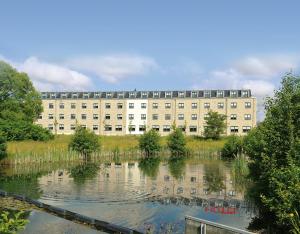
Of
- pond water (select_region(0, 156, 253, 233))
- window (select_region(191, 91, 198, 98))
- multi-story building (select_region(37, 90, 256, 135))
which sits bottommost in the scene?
pond water (select_region(0, 156, 253, 233))

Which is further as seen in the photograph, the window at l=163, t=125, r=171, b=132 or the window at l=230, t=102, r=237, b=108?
the window at l=163, t=125, r=171, b=132

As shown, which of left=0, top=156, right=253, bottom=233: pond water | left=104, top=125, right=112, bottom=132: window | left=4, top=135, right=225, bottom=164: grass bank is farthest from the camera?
left=104, top=125, right=112, bottom=132: window

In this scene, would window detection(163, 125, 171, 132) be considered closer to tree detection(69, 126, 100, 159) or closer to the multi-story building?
the multi-story building

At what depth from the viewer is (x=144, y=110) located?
101 metres

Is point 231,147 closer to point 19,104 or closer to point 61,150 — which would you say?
point 61,150

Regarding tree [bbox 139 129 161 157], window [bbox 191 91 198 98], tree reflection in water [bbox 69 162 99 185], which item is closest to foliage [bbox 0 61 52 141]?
tree reflection in water [bbox 69 162 99 185]

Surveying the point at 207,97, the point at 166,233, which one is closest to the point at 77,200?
the point at 166,233

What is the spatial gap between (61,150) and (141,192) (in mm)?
26701

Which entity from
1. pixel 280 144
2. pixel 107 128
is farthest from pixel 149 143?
pixel 280 144

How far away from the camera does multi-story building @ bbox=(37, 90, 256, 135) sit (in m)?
94.8

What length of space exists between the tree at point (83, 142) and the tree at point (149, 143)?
12.4m

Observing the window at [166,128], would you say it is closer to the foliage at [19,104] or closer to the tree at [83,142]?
the foliage at [19,104]

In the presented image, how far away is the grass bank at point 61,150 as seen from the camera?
1975 inches

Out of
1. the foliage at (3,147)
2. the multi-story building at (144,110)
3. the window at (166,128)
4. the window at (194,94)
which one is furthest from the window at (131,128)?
the foliage at (3,147)
